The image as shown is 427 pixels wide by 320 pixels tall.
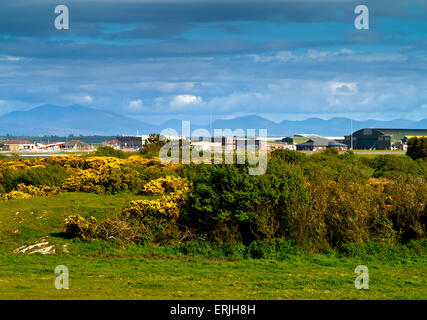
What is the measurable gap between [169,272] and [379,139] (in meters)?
163

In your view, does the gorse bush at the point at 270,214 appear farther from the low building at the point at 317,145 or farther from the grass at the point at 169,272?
the low building at the point at 317,145

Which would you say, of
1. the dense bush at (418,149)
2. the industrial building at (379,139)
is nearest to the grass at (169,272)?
the dense bush at (418,149)

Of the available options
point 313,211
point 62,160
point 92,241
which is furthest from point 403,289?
point 62,160

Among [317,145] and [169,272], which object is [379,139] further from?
[169,272]

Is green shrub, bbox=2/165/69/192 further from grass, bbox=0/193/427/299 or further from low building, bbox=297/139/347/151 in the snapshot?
low building, bbox=297/139/347/151

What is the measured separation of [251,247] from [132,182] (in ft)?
40.8

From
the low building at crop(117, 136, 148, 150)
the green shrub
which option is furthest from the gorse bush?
the low building at crop(117, 136, 148, 150)

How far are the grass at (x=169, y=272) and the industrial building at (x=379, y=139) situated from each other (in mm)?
149873

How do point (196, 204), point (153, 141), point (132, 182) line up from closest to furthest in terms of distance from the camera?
point (196, 204), point (132, 182), point (153, 141)

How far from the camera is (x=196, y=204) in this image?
67.6ft

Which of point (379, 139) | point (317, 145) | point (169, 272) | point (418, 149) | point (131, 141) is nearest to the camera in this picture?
point (169, 272)

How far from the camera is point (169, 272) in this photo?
16234 millimetres

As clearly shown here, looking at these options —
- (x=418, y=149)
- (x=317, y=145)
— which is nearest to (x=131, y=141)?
(x=317, y=145)
